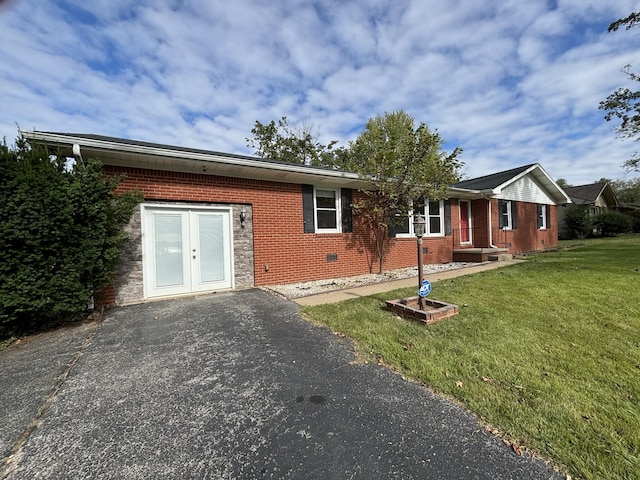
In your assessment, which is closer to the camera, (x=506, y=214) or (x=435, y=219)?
(x=435, y=219)

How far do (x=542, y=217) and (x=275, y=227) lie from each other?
649 inches

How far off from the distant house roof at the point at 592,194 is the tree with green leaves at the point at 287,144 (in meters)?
24.6

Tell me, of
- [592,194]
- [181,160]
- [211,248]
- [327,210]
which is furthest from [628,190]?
[181,160]

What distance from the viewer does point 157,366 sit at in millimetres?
2969

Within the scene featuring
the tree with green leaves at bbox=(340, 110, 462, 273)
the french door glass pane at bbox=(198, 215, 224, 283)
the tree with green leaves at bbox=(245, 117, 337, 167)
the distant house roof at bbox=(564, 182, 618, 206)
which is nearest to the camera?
the french door glass pane at bbox=(198, 215, 224, 283)

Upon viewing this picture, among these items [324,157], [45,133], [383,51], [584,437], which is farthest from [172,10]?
[324,157]

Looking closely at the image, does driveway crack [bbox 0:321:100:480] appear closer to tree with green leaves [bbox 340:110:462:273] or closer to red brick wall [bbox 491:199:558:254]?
tree with green leaves [bbox 340:110:462:273]

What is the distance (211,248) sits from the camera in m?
6.47

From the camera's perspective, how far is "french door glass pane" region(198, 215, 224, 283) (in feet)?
20.9

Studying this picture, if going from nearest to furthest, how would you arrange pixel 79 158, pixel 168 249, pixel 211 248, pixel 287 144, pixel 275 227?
pixel 79 158 < pixel 168 249 < pixel 211 248 < pixel 275 227 < pixel 287 144

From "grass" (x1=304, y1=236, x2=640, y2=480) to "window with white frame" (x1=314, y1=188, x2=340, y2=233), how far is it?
10.7 ft

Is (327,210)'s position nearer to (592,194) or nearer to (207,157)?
(207,157)

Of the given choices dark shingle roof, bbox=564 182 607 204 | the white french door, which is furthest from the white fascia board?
dark shingle roof, bbox=564 182 607 204

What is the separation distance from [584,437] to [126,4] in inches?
361
